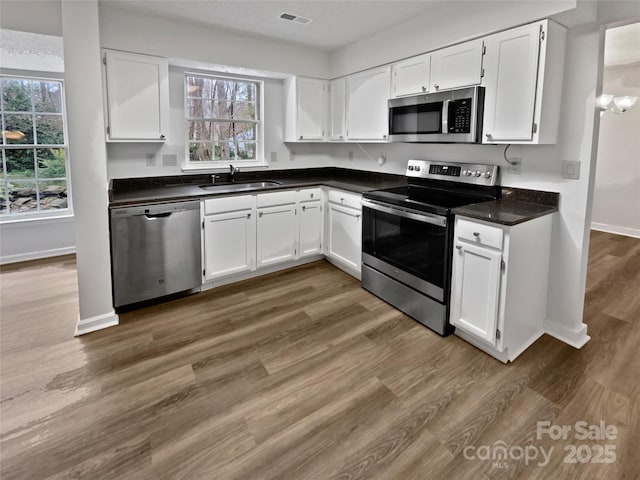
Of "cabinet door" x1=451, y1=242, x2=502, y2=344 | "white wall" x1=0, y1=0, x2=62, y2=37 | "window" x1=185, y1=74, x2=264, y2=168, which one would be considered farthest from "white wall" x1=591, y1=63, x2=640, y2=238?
"white wall" x1=0, y1=0, x2=62, y2=37

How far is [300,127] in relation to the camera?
4.30 m

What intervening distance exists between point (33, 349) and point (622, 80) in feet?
24.3

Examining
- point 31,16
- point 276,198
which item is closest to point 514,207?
point 276,198

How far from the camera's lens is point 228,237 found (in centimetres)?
349

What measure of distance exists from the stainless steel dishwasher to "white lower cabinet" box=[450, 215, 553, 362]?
220cm

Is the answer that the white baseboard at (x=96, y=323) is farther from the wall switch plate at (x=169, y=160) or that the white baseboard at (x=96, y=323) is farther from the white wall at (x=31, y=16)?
the white wall at (x=31, y=16)

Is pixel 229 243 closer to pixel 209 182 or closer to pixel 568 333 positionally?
pixel 209 182

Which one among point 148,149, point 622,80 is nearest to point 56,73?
point 148,149

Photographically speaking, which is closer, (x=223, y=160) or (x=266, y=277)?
(x=266, y=277)

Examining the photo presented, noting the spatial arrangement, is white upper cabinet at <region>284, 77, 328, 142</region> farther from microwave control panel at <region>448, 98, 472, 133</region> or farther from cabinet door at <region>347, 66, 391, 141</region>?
microwave control panel at <region>448, 98, 472, 133</region>

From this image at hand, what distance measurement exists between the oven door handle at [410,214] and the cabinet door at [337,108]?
1.30 m

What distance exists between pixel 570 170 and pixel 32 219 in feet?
17.7

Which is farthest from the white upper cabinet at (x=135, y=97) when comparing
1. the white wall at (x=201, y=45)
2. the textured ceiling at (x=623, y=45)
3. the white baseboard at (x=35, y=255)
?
the textured ceiling at (x=623, y=45)

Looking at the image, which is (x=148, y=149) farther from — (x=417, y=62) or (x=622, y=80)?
(x=622, y=80)
